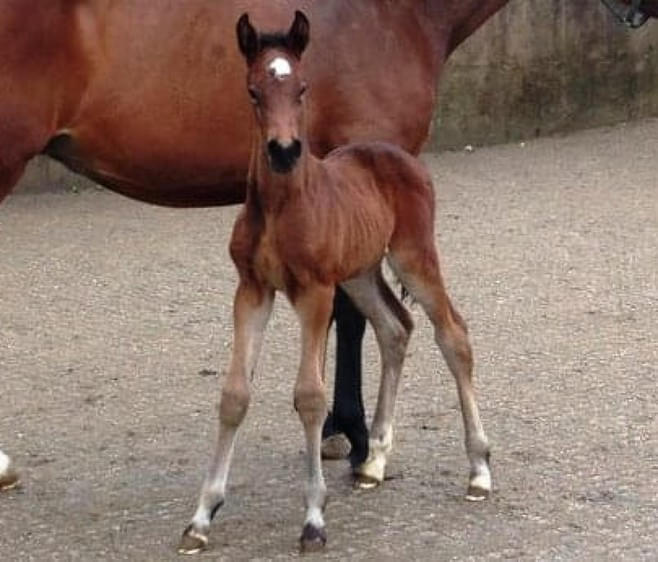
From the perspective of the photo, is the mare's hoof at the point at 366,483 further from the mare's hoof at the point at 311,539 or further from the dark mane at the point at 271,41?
the dark mane at the point at 271,41

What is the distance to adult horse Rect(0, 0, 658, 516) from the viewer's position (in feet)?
15.8

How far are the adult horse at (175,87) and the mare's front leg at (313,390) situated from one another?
726mm

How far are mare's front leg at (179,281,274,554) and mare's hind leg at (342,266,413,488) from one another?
0.64 metres

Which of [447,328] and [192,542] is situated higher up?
[447,328]

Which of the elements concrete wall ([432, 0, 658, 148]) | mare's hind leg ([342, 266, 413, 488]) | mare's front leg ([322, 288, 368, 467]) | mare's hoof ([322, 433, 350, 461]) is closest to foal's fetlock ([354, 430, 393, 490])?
Result: mare's hind leg ([342, 266, 413, 488])

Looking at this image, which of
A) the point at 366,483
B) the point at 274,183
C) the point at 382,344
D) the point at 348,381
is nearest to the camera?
the point at 274,183

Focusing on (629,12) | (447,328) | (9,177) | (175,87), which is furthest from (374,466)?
(629,12)

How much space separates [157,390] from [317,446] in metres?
1.89

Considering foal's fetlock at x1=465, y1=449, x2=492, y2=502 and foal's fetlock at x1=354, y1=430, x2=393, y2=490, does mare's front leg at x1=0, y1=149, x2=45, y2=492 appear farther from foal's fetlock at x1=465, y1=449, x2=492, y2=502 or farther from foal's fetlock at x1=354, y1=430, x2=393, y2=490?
foal's fetlock at x1=465, y1=449, x2=492, y2=502

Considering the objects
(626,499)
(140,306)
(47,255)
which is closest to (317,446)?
(626,499)

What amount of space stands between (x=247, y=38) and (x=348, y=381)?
1528 millimetres

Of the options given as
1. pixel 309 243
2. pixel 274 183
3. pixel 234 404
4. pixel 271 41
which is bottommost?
pixel 234 404

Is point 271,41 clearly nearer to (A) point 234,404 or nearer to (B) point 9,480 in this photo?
(A) point 234,404

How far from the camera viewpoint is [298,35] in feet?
13.7
